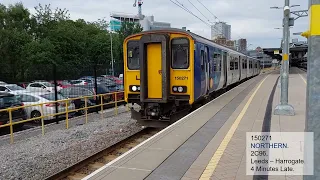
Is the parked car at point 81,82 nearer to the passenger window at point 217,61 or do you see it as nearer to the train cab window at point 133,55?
the train cab window at point 133,55

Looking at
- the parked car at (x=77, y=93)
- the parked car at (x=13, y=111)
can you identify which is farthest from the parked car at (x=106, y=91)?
the parked car at (x=13, y=111)

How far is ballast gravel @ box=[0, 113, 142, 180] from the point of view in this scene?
7.12 meters

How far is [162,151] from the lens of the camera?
6.00 metres

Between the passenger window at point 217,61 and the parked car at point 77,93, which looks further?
the parked car at point 77,93

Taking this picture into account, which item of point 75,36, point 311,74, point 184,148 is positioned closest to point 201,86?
point 184,148

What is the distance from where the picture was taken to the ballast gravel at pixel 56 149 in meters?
7.12

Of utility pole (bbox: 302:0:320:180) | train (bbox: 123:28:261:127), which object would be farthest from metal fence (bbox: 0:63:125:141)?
utility pole (bbox: 302:0:320:180)

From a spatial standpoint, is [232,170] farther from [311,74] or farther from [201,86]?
[201,86]

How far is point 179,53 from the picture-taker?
33.0 feet

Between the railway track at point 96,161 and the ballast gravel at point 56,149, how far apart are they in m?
0.47

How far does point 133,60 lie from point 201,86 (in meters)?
2.66

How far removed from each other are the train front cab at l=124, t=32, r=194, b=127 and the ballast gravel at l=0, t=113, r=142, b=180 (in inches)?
60.5

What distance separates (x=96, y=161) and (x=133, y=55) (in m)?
4.54

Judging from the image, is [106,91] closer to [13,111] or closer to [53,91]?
[53,91]
